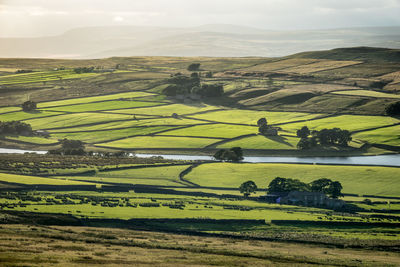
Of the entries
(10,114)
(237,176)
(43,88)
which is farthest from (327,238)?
(43,88)

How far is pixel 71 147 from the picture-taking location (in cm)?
12512

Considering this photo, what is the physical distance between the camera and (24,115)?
15788cm

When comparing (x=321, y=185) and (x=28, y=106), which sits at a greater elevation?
(x=28, y=106)

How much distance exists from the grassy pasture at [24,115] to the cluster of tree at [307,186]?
8491cm

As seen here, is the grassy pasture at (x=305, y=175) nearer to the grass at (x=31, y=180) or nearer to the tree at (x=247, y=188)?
the tree at (x=247, y=188)

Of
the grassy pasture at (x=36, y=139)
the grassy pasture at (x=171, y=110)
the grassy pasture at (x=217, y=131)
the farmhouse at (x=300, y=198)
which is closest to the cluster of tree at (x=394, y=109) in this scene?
the grassy pasture at (x=217, y=131)

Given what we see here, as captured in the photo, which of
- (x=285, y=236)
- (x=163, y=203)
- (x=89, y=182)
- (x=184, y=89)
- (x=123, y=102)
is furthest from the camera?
(x=184, y=89)

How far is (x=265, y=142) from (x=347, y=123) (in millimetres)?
24847

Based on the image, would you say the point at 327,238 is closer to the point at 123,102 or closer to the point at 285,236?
the point at 285,236

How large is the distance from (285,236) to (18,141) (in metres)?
84.0

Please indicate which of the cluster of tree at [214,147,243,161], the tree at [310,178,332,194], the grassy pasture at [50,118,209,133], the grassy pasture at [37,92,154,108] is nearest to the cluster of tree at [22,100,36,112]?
the grassy pasture at [37,92,154,108]

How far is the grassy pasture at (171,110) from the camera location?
160125 millimetres

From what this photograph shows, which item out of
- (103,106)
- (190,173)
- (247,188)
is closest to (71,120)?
(103,106)

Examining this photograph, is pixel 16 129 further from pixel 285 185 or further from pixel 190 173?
pixel 285 185
